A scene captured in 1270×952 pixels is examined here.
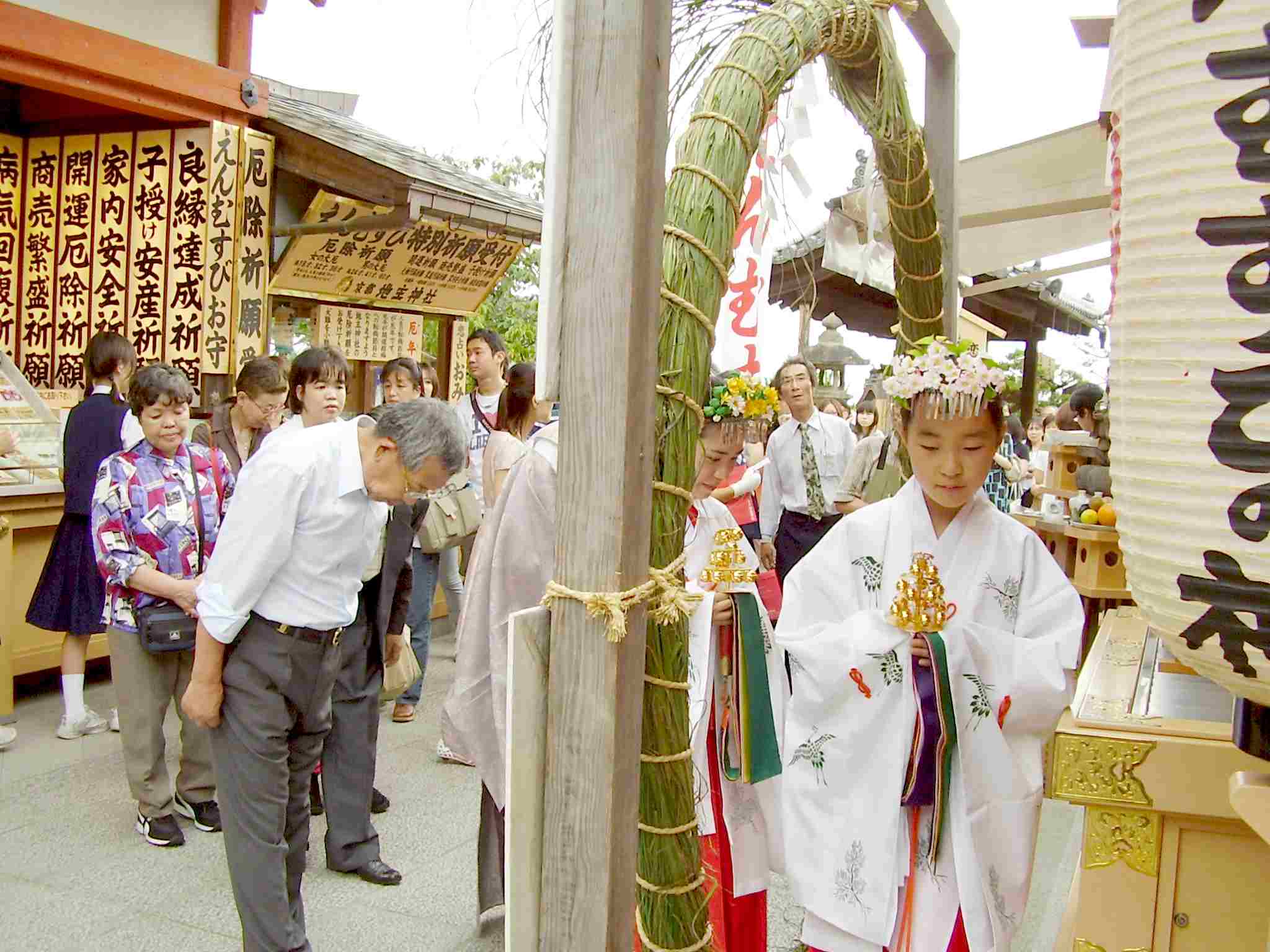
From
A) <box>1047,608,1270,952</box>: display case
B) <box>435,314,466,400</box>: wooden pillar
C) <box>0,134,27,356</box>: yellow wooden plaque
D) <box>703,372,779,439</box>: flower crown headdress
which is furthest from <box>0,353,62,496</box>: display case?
<box>1047,608,1270,952</box>: display case

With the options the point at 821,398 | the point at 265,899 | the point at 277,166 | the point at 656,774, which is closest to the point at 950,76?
the point at 656,774

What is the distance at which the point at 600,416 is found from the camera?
1.84 metres

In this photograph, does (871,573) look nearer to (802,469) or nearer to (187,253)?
(802,469)

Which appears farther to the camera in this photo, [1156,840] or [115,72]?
[115,72]

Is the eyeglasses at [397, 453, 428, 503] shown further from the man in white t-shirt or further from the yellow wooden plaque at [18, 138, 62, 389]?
the yellow wooden plaque at [18, 138, 62, 389]

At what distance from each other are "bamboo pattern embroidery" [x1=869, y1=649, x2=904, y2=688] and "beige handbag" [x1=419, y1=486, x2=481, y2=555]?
12.8ft

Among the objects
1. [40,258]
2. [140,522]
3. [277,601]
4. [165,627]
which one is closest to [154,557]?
[140,522]

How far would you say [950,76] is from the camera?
154 inches

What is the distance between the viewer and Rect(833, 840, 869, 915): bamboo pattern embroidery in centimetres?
294

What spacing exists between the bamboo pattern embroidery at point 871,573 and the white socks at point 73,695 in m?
4.61

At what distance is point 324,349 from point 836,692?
3216 mm

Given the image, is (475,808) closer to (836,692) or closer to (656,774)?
(836,692)

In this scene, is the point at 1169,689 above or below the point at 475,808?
above

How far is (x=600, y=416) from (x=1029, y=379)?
14.9 m
